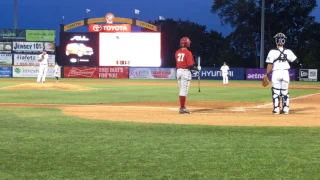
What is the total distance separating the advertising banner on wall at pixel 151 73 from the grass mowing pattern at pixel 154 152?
146 feet

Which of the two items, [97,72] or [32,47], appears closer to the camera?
[97,72]

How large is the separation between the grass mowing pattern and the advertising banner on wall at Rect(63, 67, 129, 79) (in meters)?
44.7

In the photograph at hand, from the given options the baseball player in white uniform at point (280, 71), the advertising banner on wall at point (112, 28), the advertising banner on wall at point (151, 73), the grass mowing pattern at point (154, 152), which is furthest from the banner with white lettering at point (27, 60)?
the grass mowing pattern at point (154, 152)

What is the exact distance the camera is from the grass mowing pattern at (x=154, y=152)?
5750 mm

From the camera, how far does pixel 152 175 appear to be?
5613mm

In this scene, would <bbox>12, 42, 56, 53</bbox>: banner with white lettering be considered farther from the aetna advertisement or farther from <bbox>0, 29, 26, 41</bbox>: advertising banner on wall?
the aetna advertisement

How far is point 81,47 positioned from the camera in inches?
2008

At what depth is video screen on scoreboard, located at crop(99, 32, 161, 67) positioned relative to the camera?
166ft

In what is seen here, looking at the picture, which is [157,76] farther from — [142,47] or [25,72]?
[25,72]

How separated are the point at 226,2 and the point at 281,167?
252ft

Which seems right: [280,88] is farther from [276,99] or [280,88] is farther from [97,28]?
[97,28]

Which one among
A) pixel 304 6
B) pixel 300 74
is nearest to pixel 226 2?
pixel 304 6

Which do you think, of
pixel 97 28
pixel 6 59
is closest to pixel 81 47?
pixel 97 28

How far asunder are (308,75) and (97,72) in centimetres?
2180
